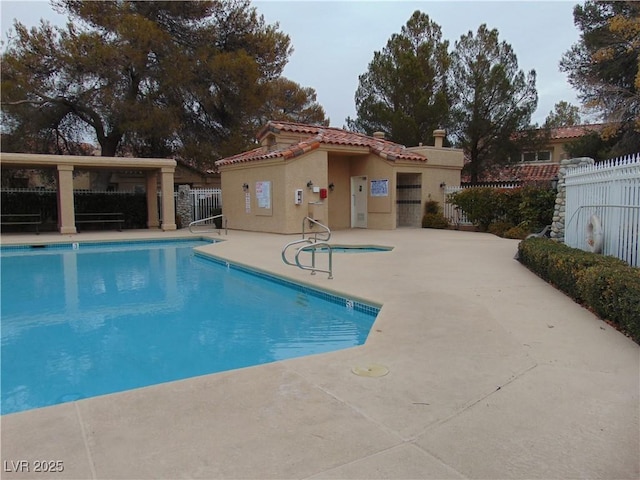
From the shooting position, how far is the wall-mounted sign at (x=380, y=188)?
61.9 feet

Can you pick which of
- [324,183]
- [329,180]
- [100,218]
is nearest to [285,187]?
[324,183]

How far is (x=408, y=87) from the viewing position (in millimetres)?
24078

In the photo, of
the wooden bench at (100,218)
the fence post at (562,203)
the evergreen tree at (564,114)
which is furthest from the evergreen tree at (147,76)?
the evergreen tree at (564,114)

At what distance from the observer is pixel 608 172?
7766 millimetres

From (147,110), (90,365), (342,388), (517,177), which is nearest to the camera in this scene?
(342,388)

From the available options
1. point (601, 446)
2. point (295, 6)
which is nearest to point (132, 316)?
point (601, 446)

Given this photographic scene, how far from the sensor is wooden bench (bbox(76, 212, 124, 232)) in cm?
2056

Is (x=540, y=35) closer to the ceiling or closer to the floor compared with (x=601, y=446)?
closer to the ceiling

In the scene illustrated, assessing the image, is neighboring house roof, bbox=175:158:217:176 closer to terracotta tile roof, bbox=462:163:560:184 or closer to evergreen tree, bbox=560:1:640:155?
terracotta tile roof, bbox=462:163:560:184

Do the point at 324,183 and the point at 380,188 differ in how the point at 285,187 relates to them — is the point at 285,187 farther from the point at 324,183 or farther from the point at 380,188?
the point at 380,188

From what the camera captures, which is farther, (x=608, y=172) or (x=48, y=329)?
(x=608, y=172)

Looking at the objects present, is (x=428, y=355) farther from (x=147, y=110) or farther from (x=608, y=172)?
(x=147, y=110)

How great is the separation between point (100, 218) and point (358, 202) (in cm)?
1192

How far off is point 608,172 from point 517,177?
1873 cm
